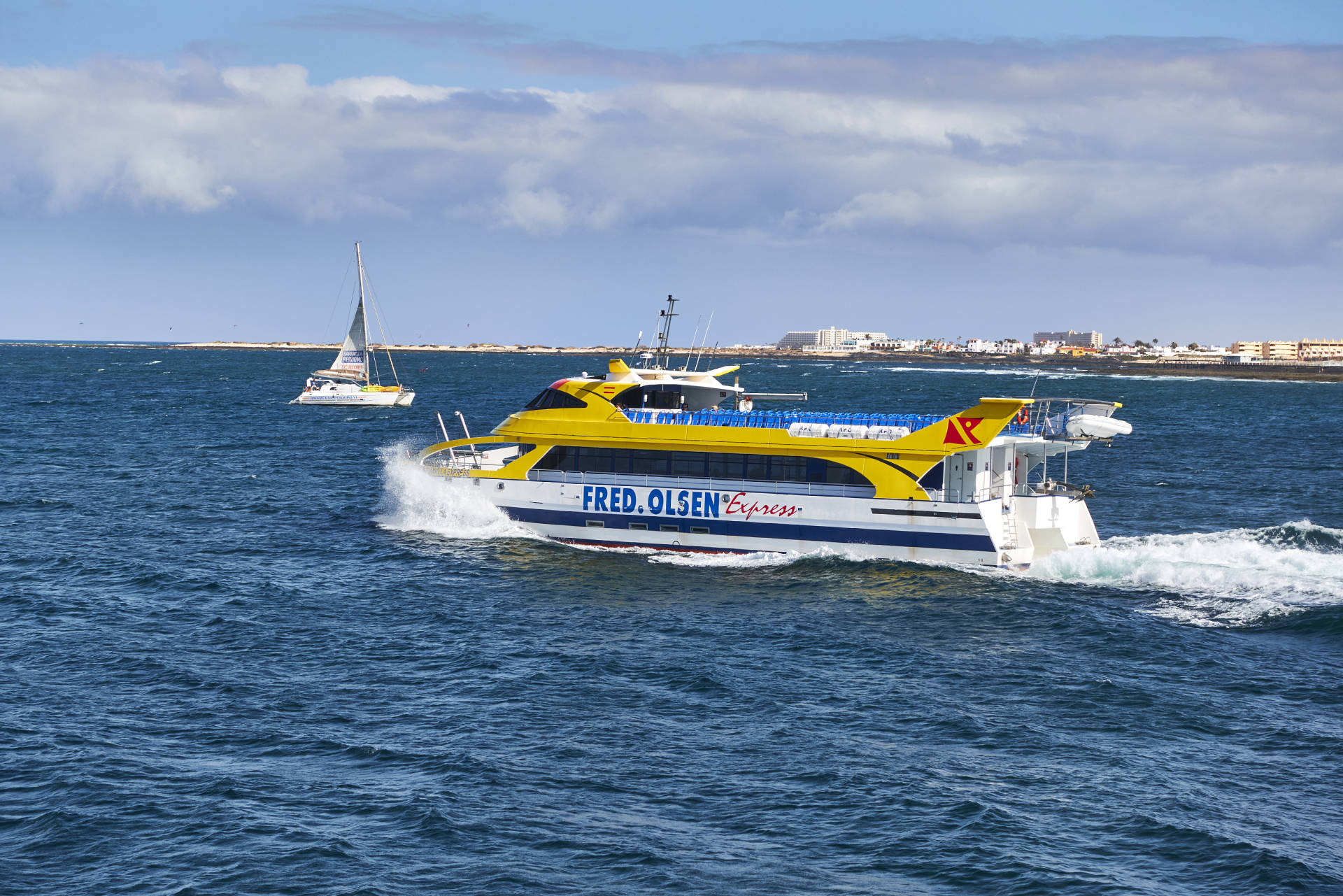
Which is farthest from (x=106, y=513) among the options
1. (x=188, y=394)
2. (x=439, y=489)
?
(x=188, y=394)

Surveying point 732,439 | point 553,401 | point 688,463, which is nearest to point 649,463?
point 688,463

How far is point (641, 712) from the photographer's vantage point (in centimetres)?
2144

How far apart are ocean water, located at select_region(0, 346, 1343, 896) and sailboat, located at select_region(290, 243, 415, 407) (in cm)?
6150

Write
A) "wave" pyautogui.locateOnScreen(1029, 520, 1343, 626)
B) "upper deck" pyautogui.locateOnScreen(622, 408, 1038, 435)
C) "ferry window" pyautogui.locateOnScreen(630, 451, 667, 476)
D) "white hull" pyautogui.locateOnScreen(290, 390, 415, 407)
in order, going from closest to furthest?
"wave" pyautogui.locateOnScreen(1029, 520, 1343, 626)
"upper deck" pyautogui.locateOnScreen(622, 408, 1038, 435)
"ferry window" pyautogui.locateOnScreen(630, 451, 667, 476)
"white hull" pyautogui.locateOnScreen(290, 390, 415, 407)

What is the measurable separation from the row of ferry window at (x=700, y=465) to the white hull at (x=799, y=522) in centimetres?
50

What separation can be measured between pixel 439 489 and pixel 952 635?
18.0 meters

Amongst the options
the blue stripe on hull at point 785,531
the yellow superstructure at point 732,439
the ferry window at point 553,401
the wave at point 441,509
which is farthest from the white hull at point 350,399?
the blue stripe on hull at point 785,531

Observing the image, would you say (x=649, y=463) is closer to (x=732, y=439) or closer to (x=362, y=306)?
(x=732, y=439)

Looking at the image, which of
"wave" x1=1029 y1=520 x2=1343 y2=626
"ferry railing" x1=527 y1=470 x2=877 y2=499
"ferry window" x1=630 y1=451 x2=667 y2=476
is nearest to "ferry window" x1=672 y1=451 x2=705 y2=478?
"ferry railing" x1=527 y1=470 x2=877 y2=499

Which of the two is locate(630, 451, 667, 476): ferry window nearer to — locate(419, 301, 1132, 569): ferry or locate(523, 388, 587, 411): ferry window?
locate(419, 301, 1132, 569): ferry

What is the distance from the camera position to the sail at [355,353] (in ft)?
348

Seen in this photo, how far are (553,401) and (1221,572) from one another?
19.9m

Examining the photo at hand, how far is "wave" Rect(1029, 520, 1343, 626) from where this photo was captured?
28844mm

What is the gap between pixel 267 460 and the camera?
5991cm
